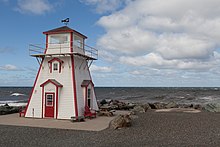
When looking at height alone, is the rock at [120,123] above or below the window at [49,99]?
below

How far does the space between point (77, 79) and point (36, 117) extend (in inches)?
150

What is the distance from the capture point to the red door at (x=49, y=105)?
16688 mm

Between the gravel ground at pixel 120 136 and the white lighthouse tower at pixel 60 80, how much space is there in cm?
368

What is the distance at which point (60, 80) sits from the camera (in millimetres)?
16766

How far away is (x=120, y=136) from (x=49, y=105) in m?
7.35

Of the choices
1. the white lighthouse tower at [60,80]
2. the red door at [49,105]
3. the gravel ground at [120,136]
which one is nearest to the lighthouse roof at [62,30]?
the white lighthouse tower at [60,80]

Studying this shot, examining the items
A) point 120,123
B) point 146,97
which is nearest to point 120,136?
point 120,123

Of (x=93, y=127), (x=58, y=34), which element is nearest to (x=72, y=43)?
(x=58, y=34)

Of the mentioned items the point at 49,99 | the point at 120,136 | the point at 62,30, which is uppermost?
the point at 62,30

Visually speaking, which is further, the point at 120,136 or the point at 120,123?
the point at 120,123

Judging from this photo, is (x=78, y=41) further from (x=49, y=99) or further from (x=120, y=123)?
(x=120, y=123)

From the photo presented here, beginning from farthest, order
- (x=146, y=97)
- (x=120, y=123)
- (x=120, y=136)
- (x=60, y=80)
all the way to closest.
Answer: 1. (x=146, y=97)
2. (x=60, y=80)
3. (x=120, y=123)
4. (x=120, y=136)

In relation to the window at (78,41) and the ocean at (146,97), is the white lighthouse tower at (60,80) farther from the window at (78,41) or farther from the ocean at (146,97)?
the ocean at (146,97)

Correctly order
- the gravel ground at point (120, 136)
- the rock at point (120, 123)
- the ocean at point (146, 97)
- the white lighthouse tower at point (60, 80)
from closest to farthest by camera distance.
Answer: the gravel ground at point (120, 136)
the rock at point (120, 123)
the white lighthouse tower at point (60, 80)
the ocean at point (146, 97)
